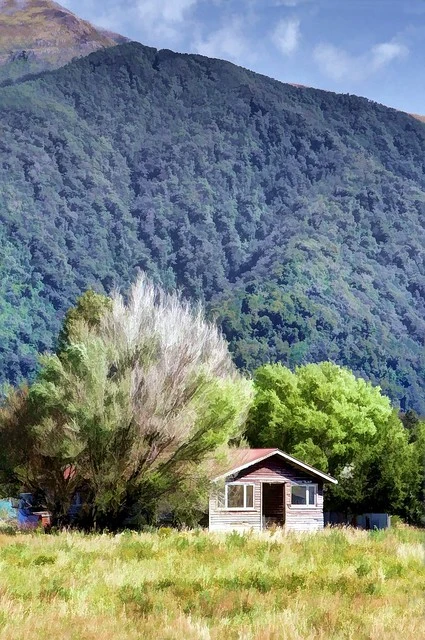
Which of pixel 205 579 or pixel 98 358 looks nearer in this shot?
pixel 205 579

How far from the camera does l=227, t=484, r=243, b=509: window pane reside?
56.6m

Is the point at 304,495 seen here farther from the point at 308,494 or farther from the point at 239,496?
the point at 239,496

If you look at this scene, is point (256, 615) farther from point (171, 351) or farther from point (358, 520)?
point (358, 520)

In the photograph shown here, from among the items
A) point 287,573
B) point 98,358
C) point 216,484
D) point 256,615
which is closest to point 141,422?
point 98,358

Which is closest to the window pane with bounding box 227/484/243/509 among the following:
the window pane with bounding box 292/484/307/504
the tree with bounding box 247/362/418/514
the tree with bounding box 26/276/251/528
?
the window pane with bounding box 292/484/307/504

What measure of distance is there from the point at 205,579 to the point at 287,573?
94.9 inches

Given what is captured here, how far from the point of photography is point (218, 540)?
34125 millimetres

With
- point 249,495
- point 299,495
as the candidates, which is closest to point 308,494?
point 299,495

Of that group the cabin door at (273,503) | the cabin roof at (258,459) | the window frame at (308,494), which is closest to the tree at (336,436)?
the cabin door at (273,503)

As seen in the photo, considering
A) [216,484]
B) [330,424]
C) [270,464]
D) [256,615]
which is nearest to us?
[256,615]

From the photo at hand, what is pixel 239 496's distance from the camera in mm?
56906

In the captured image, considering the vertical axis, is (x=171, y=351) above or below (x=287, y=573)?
above

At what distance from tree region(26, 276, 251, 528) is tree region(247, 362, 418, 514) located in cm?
2846

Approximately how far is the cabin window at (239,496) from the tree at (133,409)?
1397 centimetres
